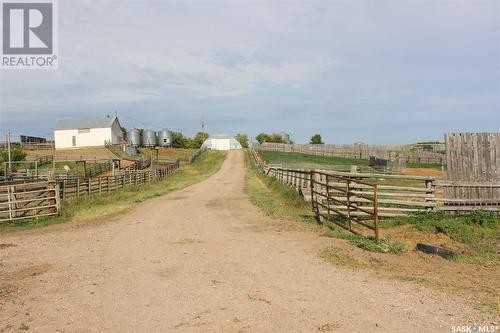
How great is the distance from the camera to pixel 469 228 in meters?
11.8

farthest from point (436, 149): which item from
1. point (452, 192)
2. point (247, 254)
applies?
point (247, 254)

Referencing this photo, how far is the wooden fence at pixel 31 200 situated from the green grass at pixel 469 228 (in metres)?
13.3

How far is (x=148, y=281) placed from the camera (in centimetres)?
730

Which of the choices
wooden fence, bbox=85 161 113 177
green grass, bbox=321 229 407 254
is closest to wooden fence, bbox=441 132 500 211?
green grass, bbox=321 229 407 254

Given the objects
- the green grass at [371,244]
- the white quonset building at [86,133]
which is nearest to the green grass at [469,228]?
the green grass at [371,244]

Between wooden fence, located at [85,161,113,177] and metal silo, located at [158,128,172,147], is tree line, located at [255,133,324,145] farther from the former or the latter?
wooden fence, located at [85,161,113,177]

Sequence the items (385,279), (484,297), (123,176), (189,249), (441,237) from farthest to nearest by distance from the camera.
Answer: (123,176), (441,237), (189,249), (385,279), (484,297)

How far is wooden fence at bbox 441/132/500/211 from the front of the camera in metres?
13.9

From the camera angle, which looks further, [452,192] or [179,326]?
[452,192]

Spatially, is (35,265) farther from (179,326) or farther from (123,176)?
(123,176)

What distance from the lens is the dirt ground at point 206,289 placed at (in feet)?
17.7

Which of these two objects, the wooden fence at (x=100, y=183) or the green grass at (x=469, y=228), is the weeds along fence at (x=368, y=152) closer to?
the wooden fence at (x=100, y=183)

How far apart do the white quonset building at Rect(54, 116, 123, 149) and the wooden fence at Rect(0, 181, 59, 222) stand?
6152 cm

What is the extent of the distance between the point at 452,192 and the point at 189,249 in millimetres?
9240
